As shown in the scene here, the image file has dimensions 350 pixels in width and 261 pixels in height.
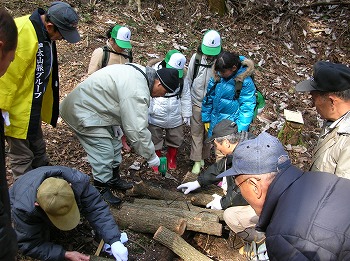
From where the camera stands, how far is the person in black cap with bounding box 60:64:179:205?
427 centimetres

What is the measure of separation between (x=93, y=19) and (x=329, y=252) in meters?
8.81

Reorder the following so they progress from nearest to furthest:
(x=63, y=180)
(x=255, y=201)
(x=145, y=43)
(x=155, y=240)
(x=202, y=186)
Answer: (x=255, y=201) < (x=63, y=180) < (x=155, y=240) < (x=202, y=186) < (x=145, y=43)

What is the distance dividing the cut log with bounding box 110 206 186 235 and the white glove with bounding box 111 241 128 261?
2.00 ft

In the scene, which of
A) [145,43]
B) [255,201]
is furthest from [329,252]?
[145,43]

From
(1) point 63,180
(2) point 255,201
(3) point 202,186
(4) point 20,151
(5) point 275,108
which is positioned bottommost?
(5) point 275,108

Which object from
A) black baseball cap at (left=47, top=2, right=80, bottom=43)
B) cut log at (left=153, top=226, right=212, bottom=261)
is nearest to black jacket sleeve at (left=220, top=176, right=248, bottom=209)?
cut log at (left=153, top=226, right=212, bottom=261)

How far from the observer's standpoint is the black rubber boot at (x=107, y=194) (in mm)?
4680

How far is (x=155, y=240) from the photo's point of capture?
4320mm

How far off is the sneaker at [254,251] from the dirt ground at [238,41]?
1.57 m

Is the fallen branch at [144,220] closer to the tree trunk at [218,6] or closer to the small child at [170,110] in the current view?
the small child at [170,110]

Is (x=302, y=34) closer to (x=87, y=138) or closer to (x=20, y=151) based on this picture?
(x=87, y=138)

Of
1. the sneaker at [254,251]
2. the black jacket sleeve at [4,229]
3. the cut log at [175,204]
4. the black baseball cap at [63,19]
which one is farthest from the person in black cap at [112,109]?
the black jacket sleeve at [4,229]

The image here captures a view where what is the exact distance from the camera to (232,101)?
537cm

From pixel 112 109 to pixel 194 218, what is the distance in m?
1.65
